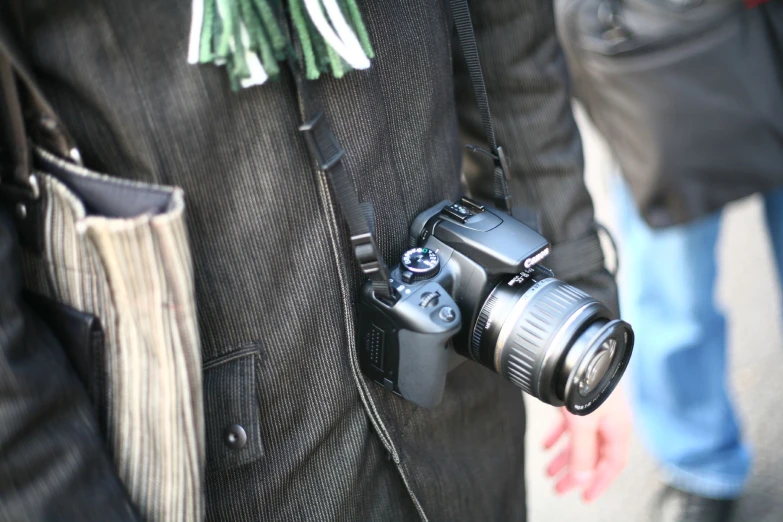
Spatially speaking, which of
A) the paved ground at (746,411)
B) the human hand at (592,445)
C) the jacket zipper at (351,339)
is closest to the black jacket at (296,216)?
the jacket zipper at (351,339)

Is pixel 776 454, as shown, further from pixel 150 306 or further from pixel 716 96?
pixel 150 306

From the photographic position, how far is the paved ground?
1.62 metres

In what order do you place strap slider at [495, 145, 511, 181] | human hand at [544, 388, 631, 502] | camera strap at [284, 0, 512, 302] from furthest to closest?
1. human hand at [544, 388, 631, 502]
2. strap slider at [495, 145, 511, 181]
3. camera strap at [284, 0, 512, 302]

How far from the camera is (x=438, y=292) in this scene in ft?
2.43

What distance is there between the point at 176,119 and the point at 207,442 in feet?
1.02

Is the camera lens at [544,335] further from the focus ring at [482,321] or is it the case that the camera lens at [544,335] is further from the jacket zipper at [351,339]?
the jacket zipper at [351,339]

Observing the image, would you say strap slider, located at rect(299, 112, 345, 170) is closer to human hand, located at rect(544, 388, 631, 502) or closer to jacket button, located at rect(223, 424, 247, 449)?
jacket button, located at rect(223, 424, 247, 449)

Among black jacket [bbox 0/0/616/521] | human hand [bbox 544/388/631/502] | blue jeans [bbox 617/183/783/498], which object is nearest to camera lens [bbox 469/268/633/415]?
black jacket [bbox 0/0/616/521]

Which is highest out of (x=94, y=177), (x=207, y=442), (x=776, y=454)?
(x=94, y=177)

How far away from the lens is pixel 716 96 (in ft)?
3.62

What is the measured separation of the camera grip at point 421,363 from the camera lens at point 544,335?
0.10 metres

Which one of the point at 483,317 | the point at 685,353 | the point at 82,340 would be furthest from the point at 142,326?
the point at 685,353

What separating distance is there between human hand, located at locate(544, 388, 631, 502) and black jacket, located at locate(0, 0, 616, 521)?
151 millimetres

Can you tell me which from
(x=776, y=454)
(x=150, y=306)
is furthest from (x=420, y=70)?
(x=776, y=454)
